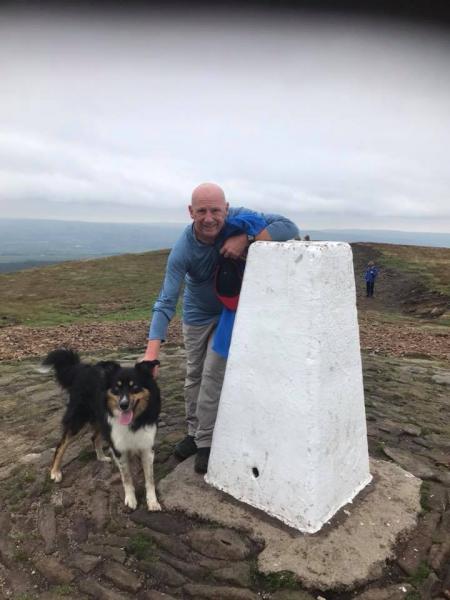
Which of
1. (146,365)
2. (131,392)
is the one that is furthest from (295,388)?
(131,392)

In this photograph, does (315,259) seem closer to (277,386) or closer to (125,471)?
(277,386)

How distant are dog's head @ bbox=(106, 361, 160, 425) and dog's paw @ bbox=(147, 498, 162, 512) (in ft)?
2.58

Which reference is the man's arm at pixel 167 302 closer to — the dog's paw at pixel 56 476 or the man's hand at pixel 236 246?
the man's hand at pixel 236 246

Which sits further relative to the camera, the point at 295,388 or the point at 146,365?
the point at 146,365

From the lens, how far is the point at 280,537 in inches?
151

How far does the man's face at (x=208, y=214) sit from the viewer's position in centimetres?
422

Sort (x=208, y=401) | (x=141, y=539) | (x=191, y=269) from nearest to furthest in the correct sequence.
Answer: (x=141, y=539), (x=191, y=269), (x=208, y=401)

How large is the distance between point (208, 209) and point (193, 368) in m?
1.96

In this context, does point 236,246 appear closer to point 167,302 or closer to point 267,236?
point 267,236

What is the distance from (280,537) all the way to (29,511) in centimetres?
254

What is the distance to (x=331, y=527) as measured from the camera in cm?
388

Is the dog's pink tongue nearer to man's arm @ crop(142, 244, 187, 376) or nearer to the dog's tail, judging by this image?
man's arm @ crop(142, 244, 187, 376)

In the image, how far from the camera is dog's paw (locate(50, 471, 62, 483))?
4961 millimetres

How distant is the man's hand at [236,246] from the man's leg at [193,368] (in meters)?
1.01
